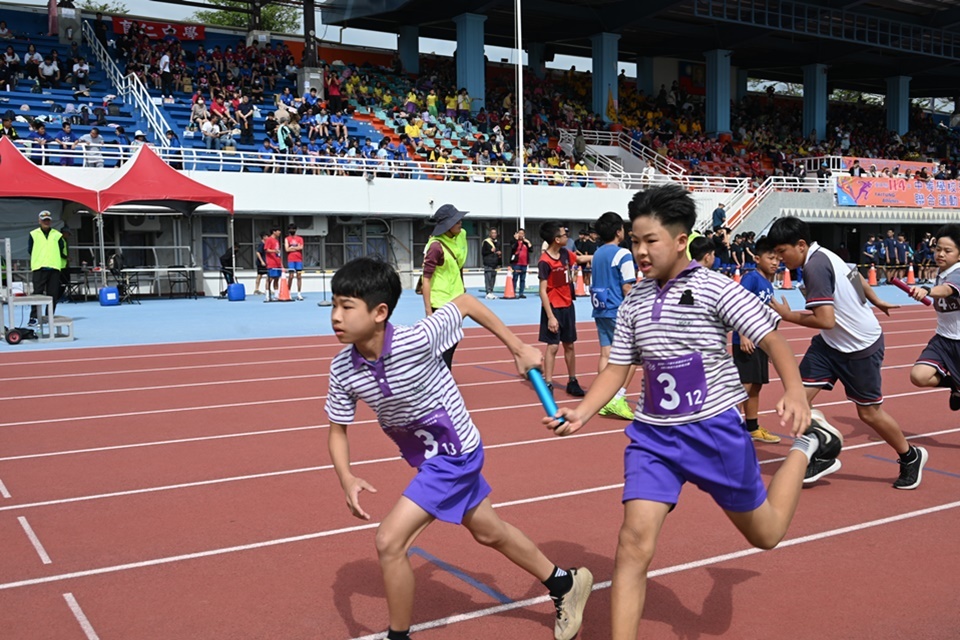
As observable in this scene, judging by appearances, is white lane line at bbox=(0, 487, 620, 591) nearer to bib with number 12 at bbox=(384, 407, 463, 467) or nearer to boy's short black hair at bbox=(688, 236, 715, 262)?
bib with number 12 at bbox=(384, 407, 463, 467)

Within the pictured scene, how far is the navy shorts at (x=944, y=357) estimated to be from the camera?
22.9 feet

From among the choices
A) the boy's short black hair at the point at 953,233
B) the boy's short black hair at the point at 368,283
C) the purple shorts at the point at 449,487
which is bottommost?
the purple shorts at the point at 449,487

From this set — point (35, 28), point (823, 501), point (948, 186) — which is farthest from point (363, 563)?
point (948, 186)

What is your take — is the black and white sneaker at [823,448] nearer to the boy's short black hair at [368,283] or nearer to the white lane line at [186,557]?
the white lane line at [186,557]

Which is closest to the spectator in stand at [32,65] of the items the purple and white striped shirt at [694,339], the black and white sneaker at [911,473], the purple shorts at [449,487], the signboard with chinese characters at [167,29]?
the signboard with chinese characters at [167,29]

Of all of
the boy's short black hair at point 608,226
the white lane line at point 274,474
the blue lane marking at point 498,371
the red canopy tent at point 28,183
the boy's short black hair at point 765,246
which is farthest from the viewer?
the red canopy tent at point 28,183

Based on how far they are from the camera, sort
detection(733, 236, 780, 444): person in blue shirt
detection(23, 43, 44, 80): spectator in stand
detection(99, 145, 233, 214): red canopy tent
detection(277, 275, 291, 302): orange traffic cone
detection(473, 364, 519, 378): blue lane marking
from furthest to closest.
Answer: detection(23, 43, 44, 80): spectator in stand < detection(277, 275, 291, 302): orange traffic cone < detection(99, 145, 233, 214): red canopy tent < detection(473, 364, 519, 378): blue lane marking < detection(733, 236, 780, 444): person in blue shirt

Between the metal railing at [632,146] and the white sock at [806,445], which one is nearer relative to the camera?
the white sock at [806,445]

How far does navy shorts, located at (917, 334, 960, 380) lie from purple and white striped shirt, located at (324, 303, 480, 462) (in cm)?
474

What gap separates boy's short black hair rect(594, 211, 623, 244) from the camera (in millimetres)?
8547

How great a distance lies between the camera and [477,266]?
32094mm

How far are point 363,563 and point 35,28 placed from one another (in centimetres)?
3557

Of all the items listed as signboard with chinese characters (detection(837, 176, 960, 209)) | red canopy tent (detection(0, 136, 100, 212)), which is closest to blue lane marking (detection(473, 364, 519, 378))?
red canopy tent (detection(0, 136, 100, 212))

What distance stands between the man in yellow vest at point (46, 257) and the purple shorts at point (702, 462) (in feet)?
46.4
